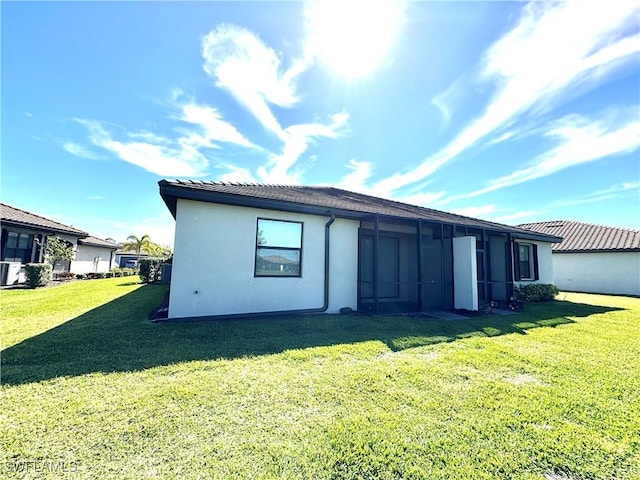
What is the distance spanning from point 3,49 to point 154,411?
9388 mm

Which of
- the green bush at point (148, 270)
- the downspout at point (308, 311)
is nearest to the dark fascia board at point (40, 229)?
the green bush at point (148, 270)

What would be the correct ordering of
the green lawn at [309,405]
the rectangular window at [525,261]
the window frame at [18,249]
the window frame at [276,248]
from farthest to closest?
the rectangular window at [525,261] < the window frame at [18,249] < the window frame at [276,248] < the green lawn at [309,405]

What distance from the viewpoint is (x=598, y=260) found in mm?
16188

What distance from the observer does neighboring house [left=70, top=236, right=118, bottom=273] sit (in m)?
19.0

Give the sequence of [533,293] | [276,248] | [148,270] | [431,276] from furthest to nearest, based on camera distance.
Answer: [148,270]
[533,293]
[431,276]
[276,248]

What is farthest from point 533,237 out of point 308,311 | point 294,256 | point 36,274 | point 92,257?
point 92,257

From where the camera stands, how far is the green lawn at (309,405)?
2014 mm

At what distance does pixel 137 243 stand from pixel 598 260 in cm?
3985

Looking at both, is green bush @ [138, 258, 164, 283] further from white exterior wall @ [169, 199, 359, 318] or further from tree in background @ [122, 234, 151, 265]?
tree in background @ [122, 234, 151, 265]

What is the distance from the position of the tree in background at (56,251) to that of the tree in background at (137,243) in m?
15.2

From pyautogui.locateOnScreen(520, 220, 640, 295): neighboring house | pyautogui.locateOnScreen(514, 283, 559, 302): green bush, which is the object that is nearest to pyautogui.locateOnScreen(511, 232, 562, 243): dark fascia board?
pyautogui.locateOnScreen(514, 283, 559, 302): green bush

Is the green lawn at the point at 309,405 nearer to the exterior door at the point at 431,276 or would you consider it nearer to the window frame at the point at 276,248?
the window frame at the point at 276,248

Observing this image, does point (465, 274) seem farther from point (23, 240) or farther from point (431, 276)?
point (23, 240)

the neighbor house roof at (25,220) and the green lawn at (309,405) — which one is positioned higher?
the neighbor house roof at (25,220)
